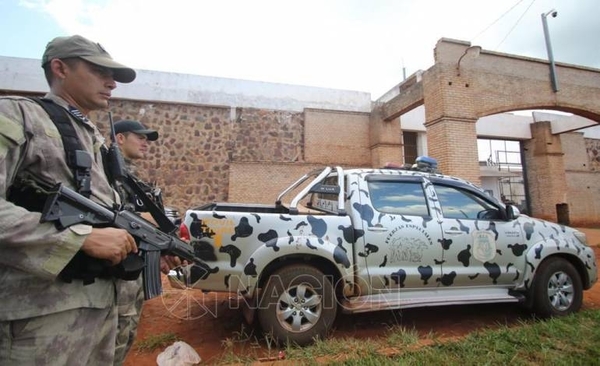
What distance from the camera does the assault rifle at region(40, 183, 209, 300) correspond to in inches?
44.6

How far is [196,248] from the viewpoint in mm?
2730

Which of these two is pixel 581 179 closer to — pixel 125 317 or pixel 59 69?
pixel 125 317

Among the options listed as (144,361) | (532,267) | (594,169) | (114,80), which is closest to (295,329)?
(144,361)

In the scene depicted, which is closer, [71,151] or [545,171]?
[71,151]

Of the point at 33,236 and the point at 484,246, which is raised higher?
the point at 33,236

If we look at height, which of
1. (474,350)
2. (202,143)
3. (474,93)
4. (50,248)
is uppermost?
(474,93)

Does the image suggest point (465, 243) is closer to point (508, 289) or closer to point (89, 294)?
point (508, 289)

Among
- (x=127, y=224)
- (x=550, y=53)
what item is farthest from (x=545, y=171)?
(x=127, y=224)

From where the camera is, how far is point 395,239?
10.3ft

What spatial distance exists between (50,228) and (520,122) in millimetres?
18709

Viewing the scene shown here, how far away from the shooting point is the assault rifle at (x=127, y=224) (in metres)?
1.13

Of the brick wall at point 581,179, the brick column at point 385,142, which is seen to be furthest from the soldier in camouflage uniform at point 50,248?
the brick wall at point 581,179

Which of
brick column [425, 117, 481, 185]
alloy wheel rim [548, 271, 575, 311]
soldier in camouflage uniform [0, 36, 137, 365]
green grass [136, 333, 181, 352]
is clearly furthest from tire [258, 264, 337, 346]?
brick column [425, 117, 481, 185]

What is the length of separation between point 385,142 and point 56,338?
40.5 ft
